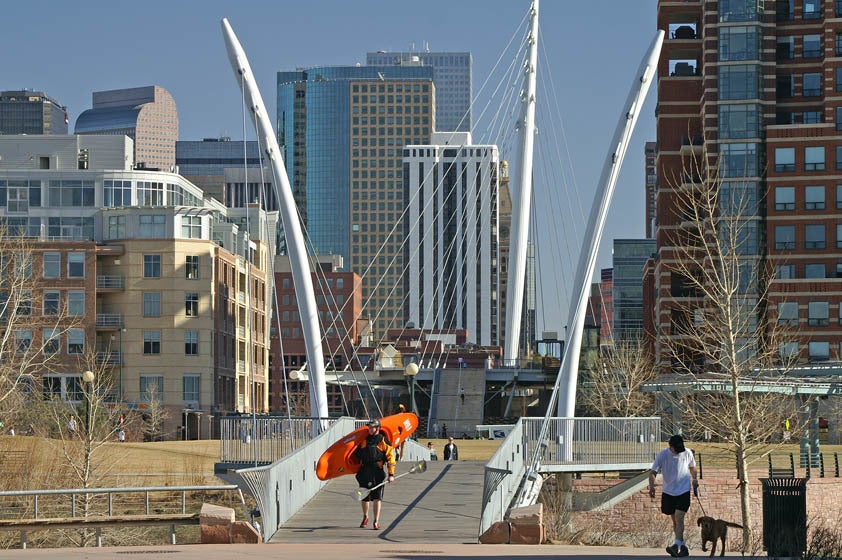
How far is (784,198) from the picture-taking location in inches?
4107

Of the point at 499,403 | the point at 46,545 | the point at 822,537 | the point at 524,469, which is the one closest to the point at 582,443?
the point at 524,469

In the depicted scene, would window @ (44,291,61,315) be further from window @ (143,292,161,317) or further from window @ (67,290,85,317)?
window @ (143,292,161,317)

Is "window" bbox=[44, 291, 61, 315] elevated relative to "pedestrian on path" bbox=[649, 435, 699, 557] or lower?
elevated

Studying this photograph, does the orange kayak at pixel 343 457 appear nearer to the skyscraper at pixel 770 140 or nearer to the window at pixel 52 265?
the skyscraper at pixel 770 140

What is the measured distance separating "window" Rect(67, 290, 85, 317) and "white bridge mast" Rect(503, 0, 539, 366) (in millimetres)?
39467

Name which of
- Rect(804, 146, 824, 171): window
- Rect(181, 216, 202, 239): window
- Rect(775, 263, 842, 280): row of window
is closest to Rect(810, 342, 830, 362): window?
Rect(775, 263, 842, 280): row of window

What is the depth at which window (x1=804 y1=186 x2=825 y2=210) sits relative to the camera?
104 m

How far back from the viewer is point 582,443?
4078 centimetres

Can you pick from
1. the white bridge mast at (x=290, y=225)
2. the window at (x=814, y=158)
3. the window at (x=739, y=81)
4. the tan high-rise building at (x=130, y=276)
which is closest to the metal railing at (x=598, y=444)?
the white bridge mast at (x=290, y=225)

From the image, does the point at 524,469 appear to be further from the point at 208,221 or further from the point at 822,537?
the point at 208,221

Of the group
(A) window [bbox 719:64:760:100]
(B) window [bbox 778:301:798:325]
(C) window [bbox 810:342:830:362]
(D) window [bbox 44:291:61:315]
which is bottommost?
(C) window [bbox 810:342:830:362]

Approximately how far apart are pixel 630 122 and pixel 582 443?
11.2 m

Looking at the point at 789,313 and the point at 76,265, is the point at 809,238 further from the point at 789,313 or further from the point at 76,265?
the point at 76,265

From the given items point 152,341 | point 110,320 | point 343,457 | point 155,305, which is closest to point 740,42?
point 155,305
